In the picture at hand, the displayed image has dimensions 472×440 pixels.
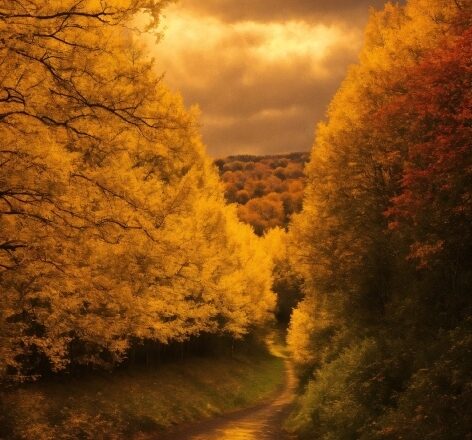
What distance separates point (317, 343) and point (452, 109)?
1492 centimetres

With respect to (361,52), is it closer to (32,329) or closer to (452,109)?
(452,109)

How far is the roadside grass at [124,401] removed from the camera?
13.9 m

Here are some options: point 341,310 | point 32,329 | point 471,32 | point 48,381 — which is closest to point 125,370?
point 48,381

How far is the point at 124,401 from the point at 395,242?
1270cm

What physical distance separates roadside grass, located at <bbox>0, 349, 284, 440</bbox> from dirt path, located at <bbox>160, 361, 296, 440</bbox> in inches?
32.7

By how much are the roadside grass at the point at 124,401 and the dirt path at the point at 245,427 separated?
831 millimetres

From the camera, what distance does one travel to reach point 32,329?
51.5 feet

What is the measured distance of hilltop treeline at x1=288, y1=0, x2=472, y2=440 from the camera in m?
10.4

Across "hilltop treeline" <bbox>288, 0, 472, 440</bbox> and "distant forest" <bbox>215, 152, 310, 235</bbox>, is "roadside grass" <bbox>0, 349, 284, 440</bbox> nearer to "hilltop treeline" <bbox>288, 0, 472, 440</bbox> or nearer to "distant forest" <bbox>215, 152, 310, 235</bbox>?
"hilltop treeline" <bbox>288, 0, 472, 440</bbox>

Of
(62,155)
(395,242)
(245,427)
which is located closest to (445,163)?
(395,242)

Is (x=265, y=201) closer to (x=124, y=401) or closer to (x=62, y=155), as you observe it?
(x=124, y=401)

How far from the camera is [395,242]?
1612cm

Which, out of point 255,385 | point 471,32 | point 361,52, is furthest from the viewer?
point 255,385

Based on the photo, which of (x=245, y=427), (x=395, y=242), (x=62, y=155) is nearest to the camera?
(x=62, y=155)
